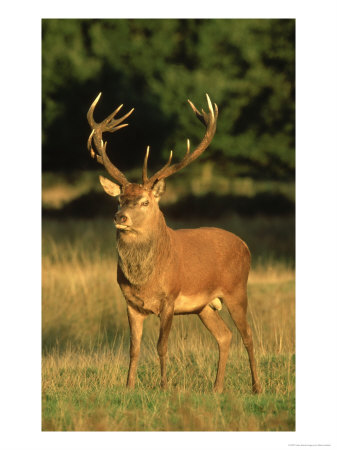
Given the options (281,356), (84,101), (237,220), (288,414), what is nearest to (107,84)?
(84,101)

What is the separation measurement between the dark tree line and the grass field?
729 cm

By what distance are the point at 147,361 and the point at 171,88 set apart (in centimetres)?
1462

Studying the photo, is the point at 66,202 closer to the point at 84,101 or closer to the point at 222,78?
the point at 84,101

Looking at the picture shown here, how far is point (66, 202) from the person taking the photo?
2642 centimetres

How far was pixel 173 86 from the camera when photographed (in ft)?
76.3

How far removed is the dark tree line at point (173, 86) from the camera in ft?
73.7

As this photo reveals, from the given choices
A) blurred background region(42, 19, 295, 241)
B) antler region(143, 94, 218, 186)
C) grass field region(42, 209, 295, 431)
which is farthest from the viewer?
blurred background region(42, 19, 295, 241)

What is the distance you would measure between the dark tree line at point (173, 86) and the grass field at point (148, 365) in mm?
7287

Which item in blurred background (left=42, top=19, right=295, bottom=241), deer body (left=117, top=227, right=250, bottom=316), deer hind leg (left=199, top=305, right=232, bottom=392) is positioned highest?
blurred background (left=42, top=19, right=295, bottom=241)

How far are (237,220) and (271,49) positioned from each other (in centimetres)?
420

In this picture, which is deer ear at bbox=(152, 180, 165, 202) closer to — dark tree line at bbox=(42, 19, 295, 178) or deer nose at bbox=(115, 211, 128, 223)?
deer nose at bbox=(115, 211, 128, 223)

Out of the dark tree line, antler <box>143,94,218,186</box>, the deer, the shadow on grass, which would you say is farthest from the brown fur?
the shadow on grass

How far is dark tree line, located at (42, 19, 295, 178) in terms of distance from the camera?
73.7 feet

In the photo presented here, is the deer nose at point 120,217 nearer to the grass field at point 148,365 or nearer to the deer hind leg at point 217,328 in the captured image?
the grass field at point 148,365
